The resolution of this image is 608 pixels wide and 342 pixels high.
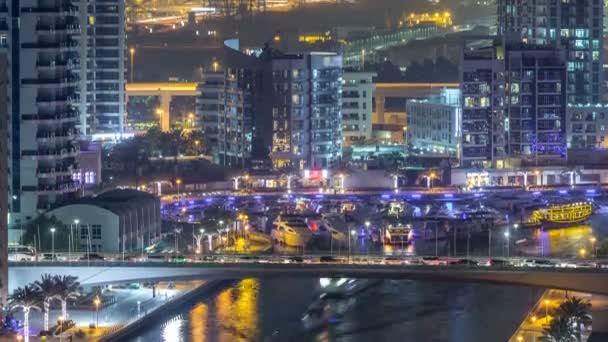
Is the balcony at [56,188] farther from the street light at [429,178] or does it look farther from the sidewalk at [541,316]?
the street light at [429,178]

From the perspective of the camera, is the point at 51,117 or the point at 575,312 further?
the point at 51,117

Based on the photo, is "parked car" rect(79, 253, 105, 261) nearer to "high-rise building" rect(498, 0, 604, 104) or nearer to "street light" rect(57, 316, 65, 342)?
"street light" rect(57, 316, 65, 342)

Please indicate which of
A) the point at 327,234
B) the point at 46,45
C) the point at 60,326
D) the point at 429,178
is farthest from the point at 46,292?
the point at 429,178

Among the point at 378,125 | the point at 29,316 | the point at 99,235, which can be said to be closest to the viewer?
the point at 29,316

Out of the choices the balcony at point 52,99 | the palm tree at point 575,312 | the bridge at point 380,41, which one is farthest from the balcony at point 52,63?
the bridge at point 380,41

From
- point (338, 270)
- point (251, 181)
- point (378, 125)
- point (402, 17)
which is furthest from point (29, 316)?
point (402, 17)

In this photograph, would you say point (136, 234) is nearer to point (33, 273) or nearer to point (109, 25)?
point (33, 273)

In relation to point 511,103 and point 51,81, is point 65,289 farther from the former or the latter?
point 511,103
